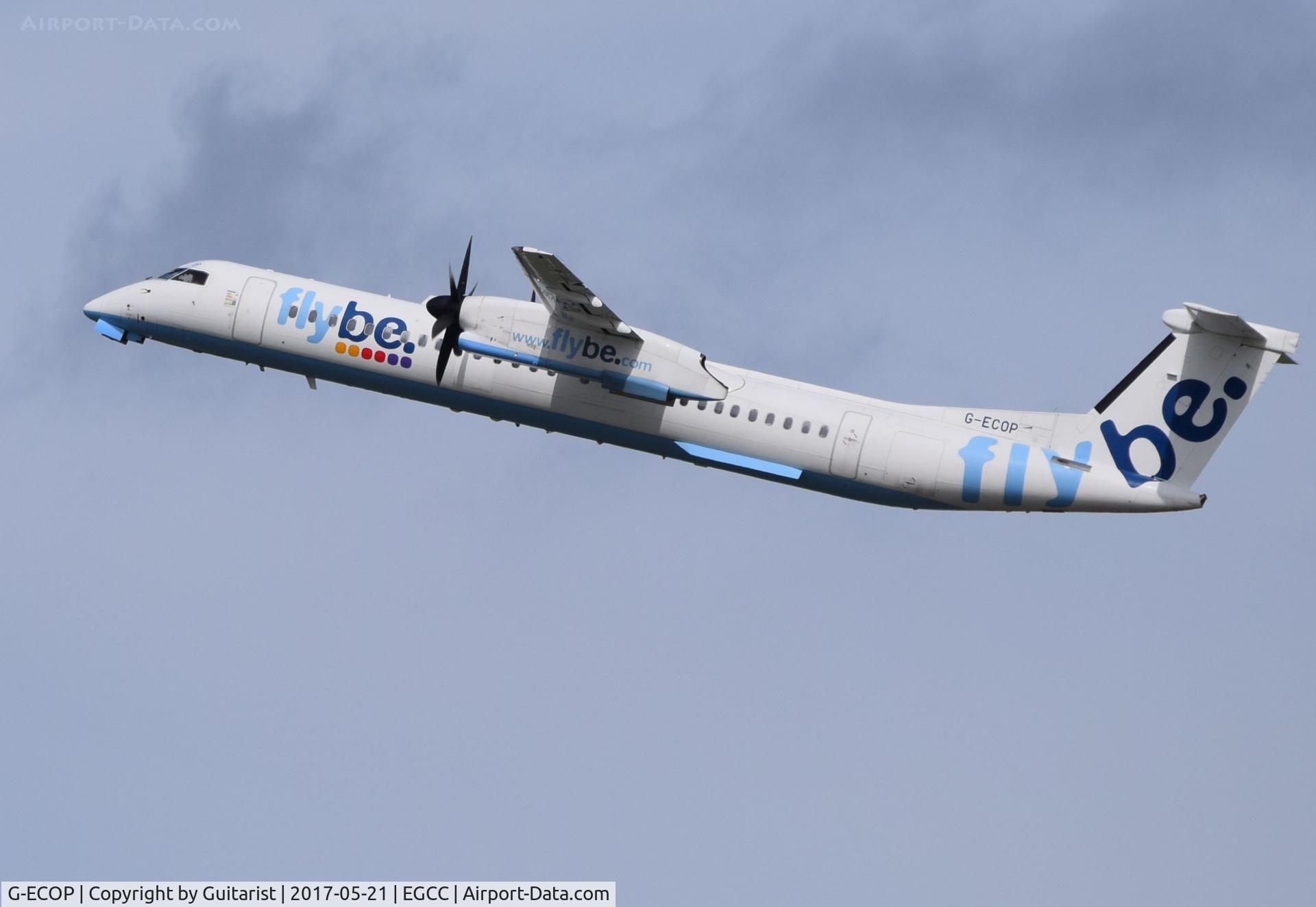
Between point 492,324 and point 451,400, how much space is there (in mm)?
2540

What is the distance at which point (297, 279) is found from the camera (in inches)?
1865

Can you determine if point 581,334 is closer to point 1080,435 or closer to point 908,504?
point 908,504

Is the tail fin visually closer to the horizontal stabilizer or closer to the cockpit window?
the horizontal stabilizer

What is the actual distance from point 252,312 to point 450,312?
18.1ft

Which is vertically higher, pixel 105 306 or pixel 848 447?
pixel 105 306

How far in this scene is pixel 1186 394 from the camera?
42.8 metres

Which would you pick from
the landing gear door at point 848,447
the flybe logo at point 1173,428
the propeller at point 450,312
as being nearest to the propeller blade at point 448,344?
the propeller at point 450,312

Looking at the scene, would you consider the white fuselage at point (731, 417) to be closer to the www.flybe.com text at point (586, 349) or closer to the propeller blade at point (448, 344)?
the www.flybe.com text at point (586, 349)

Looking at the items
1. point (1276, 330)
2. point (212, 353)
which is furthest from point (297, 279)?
point (1276, 330)

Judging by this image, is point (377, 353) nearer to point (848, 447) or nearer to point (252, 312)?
point (252, 312)

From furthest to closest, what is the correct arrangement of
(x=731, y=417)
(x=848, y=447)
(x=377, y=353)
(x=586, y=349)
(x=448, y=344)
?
(x=377, y=353) < (x=448, y=344) < (x=731, y=417) < (x=586, y=349) < (x=848, y=447)

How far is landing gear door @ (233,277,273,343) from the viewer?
46.8 meters

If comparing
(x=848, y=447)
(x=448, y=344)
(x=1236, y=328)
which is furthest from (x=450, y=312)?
(x=1236, y=328)

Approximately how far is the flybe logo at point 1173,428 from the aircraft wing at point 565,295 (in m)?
11.2
